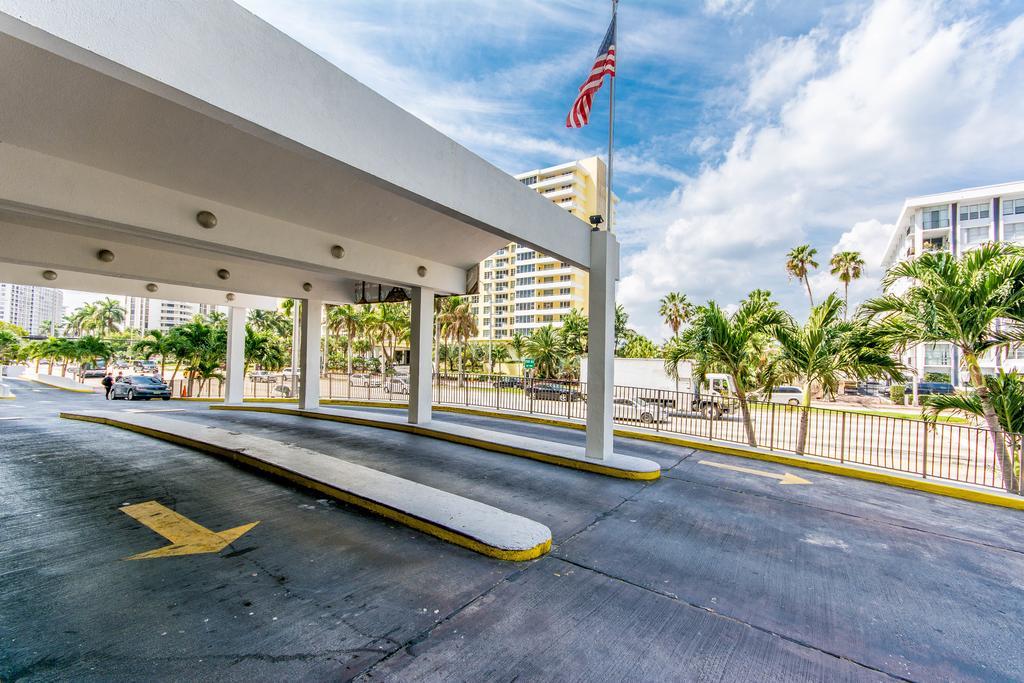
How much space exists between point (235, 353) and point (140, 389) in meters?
8.88

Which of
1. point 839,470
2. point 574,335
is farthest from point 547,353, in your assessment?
point 839,470

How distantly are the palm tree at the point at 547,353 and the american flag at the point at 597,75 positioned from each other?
33757mm

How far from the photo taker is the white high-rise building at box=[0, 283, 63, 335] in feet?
456

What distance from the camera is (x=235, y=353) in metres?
17.9

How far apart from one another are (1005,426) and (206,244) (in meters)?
14.7

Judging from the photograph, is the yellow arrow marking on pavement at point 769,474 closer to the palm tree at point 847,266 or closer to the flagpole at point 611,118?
the flagpole at point 611,118

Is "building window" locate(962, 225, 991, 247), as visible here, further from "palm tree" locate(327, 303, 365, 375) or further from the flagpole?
"palm tree" locate(327, 303, 365, 375)

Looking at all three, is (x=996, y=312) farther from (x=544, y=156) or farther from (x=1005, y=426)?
(x=544, y=156)

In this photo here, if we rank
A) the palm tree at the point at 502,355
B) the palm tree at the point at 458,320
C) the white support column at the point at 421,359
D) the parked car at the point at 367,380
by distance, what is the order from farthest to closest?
1. the palm tree at the point at 502,355
2. the palm tree at the point at 458,320
3. the parked car at the point at 367,380
4. the white support column at the point at 421,359

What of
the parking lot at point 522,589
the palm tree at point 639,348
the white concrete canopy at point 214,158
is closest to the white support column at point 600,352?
the white concrete canopy at point 214,158

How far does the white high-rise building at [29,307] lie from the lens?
456ft

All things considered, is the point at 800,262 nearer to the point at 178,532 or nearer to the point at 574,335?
the point at 574,335

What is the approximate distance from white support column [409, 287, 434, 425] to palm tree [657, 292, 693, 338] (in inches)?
1886

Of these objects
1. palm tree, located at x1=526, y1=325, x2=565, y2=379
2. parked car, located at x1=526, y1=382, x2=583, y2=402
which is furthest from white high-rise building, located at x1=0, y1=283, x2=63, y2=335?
parked car, located at x1=526, y1=382, x2=583, y2=402
